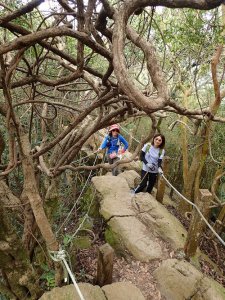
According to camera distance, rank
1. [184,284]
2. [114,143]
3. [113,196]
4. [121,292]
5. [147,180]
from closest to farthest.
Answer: [121,292] < [184,284] < [113,196] < [147,180] < [114,143]

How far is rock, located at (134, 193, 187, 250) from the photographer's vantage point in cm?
506

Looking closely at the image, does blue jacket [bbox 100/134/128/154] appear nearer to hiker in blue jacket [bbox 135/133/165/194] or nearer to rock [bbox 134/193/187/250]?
hiker in blue jacket [bbox 135/133/165/194]

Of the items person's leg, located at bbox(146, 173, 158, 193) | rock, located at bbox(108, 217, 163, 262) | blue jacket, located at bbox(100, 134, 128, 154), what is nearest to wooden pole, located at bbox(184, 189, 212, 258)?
rock, located at bbox(108, 217, 163, 262)

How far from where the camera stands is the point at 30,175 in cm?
219

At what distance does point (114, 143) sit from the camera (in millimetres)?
6180

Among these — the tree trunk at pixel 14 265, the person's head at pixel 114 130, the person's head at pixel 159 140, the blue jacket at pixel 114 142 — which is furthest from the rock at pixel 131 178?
the tree trunk at pixel 14 265

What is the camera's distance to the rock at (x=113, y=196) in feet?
17.7

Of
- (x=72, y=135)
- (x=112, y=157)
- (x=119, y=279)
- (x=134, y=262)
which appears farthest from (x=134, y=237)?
(x=72, y=135)

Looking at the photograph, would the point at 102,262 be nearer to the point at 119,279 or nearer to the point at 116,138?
the point at 119,279

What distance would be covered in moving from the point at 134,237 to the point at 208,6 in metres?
4.16

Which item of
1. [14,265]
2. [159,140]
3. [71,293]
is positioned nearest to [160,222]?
[159,140]

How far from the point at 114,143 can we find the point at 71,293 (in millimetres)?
3695

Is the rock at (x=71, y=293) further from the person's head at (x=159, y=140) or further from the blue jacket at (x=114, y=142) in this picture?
the blue jacket at (x=114, y=142)

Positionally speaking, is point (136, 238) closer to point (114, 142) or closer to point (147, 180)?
point (147, 180)
